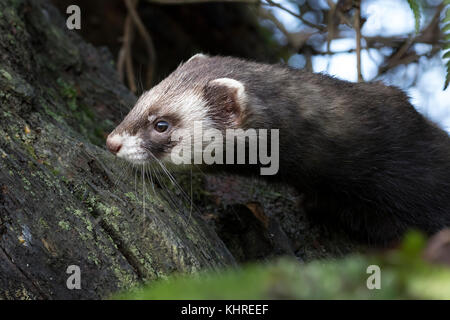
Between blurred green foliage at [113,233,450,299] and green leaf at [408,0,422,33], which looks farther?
green leaf at [408,0,422,33]

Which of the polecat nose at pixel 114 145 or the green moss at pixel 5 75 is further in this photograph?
the polecat nose at pixel 114 145

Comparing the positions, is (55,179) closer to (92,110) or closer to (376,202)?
(92,110)

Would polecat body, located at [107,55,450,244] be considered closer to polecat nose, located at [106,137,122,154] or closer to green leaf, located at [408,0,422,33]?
polecat nose, located at [106,137,122,154]

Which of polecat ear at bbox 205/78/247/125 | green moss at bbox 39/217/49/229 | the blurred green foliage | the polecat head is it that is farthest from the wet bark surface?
the blurred green foliage

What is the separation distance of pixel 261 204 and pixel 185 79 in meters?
1.06

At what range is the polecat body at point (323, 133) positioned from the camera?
317 cm

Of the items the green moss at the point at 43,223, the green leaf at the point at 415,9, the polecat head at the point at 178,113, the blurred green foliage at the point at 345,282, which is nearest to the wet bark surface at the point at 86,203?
the green moss at the point at 43,223

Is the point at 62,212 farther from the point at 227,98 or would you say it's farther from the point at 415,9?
the point at 415,9

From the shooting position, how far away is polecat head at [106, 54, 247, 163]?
3127 mm

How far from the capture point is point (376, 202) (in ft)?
11.2

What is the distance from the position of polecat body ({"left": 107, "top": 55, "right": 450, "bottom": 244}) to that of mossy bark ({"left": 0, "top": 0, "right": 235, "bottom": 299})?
0.36m

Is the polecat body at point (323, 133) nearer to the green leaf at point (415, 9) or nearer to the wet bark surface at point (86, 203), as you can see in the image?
the wet bark surface at point (86, 203)

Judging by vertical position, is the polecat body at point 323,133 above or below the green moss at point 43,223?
above
